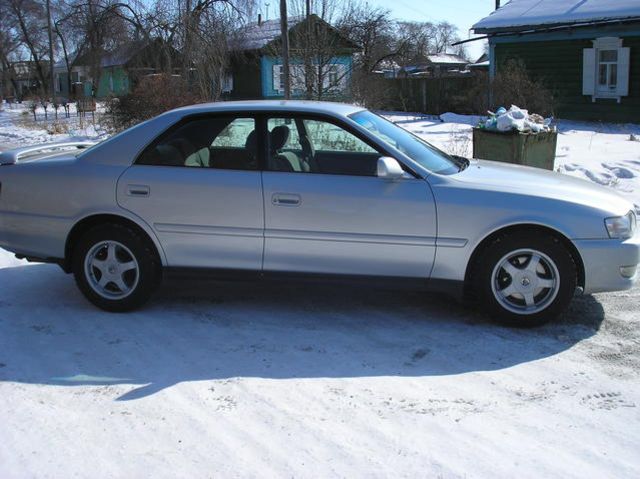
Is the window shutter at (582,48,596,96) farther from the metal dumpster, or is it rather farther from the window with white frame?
the metal dumpster

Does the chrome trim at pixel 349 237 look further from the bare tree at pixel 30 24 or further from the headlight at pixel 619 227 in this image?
the bare tree at pixel 30 24

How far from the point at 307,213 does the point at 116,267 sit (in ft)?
4.86

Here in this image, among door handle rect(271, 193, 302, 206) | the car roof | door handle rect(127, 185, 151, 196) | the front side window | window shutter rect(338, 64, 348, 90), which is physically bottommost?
door handle rect(271, 193, 302, 206)

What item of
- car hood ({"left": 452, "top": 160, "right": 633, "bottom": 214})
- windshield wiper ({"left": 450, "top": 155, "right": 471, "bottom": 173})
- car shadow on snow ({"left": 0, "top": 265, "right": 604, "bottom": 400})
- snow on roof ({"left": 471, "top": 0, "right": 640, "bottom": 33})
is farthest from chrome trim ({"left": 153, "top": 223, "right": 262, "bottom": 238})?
snow on roof ({"left": 471, "top": 0, "right": 640, "bottom": 33})

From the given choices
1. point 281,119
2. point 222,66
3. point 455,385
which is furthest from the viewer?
point 222,66

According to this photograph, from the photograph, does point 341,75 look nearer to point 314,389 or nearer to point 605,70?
point 605,70

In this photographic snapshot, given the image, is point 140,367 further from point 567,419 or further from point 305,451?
point 567,419

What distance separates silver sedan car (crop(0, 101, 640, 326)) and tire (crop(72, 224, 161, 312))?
10mm

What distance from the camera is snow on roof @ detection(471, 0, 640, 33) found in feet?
64.6

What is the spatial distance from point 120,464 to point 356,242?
7.27ft

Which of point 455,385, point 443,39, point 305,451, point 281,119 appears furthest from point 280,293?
point 443,39

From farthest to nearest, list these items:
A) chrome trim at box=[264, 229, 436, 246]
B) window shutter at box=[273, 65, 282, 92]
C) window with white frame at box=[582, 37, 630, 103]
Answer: window shutter at box=[273, 65, 282, 92] → window with white frame at box=[582, 37, 630, 103] → chrome trim at box=[264, 229, 436, 246]

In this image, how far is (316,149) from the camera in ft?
17.2

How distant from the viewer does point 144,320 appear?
16.6 ft
